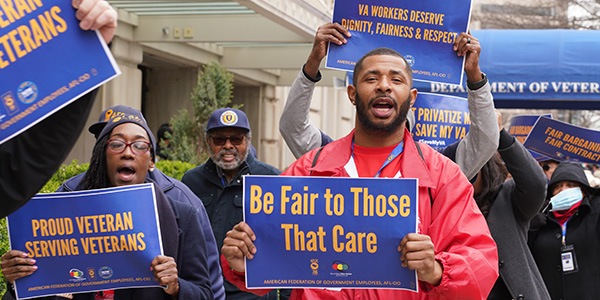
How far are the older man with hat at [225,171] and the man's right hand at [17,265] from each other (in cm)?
255

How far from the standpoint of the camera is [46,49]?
8.12ft

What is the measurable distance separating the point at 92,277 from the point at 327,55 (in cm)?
160

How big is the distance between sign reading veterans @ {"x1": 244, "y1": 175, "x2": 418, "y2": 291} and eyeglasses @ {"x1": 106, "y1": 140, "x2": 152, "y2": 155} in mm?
897

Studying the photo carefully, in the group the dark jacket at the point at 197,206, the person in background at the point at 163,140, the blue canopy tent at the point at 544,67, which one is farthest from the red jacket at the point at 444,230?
the person in background at the point at 163,140

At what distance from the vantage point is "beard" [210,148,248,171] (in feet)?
20.8

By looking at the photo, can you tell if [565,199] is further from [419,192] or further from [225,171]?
[419,192]

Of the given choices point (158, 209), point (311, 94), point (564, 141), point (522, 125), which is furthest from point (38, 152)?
point (522, 125)

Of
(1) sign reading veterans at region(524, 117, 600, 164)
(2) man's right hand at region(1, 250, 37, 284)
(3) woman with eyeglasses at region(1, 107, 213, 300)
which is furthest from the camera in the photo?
(1) sign reading veterans at region(524, 117, 600, 164)

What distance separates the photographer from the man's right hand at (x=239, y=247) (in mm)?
3279

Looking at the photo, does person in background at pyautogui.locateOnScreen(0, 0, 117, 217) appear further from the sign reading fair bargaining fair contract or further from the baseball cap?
the baseball cap

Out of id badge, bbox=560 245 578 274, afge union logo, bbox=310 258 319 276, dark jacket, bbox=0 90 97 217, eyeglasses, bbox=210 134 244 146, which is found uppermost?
eyeglasses, bbox=210 134 244 146

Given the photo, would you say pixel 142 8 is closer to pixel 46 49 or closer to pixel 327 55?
pixel 327 55

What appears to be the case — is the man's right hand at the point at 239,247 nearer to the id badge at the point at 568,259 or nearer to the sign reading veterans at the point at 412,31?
the sign reading veterans at the point at 412,31

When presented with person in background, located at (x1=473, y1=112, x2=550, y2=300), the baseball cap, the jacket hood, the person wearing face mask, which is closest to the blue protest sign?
the jacket hood
